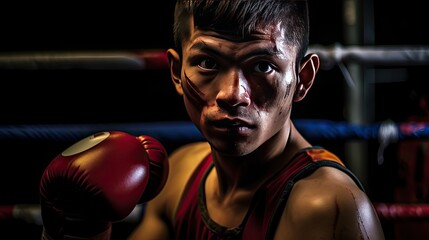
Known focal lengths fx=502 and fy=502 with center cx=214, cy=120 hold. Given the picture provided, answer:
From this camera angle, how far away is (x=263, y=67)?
3.50ft

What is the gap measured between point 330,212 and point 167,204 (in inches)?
21.7

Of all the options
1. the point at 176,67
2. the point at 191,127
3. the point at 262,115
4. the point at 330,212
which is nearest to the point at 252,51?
the point at 262,115

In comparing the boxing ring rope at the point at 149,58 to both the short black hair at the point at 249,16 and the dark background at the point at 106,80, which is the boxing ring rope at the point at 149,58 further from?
the short black hair at the point at 249,16

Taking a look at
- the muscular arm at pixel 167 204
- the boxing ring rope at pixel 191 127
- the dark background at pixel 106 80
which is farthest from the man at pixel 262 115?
the dark background at pixel 106 80

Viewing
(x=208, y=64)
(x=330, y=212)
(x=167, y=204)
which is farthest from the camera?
(x=167, y=204)

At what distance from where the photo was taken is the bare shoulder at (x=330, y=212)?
3.18 feet

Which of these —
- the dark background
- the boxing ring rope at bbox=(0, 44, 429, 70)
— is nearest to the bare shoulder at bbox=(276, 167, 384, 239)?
the boxing ring rope at bbox=(0, 44, 429, 70)

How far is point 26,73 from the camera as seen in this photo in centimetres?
265

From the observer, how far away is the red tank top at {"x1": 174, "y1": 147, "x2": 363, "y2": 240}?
110 centimetres

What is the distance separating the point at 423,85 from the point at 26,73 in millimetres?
1977

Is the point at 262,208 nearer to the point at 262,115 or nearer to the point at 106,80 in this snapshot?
the point at 262,115

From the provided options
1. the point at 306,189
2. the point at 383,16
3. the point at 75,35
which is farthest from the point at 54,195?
the point at 383,16

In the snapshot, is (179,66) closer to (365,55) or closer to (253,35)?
(253,35)

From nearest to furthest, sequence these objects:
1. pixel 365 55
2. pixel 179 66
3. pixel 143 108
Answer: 1. pixel 179 66
2. pixel 365 55
3. pixel 143 108
